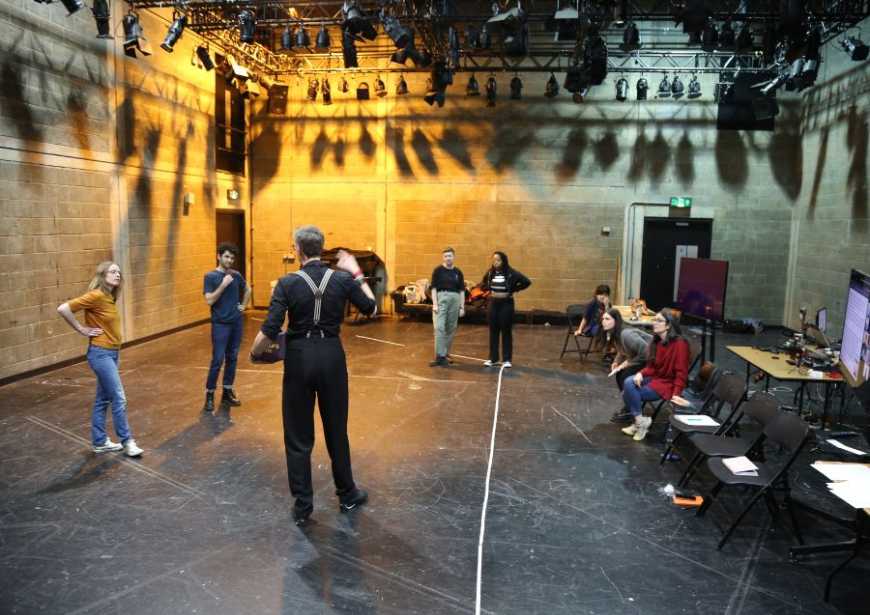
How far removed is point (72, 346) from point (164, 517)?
5273mm

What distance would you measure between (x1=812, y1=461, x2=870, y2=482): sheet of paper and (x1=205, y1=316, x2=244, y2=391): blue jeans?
493 centimetres

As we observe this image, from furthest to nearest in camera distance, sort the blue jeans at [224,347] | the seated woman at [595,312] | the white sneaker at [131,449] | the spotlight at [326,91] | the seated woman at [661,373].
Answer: the spotlight at [326,91]
the seated woman at [595,312]
the blue jeans at [224,347]
the seated woman at [661,373]
the white sneaker at [131,449]

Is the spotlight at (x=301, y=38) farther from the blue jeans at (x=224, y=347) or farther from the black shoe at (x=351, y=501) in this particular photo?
the black shoe at (x=351, y=501)

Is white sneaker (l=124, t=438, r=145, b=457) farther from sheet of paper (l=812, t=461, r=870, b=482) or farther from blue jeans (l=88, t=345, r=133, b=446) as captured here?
sheet of paper (l=812, t=461, r=870, b=482)

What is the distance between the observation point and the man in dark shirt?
8.08 metres

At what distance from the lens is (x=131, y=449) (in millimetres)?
4934

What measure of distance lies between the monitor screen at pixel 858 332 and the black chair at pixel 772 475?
2.83 ft

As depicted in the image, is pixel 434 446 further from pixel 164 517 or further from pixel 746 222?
pixel 746 222

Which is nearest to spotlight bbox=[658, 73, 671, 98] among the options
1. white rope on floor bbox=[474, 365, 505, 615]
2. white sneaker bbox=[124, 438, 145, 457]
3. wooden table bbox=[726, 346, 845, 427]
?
wooden table bbox=[726, 346, 845, 427]

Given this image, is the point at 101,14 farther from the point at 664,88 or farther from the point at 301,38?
the point at 664,88

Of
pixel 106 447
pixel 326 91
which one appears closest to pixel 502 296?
pixel 106 447

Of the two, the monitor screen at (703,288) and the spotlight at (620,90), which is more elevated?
the spotlight at (620,90)

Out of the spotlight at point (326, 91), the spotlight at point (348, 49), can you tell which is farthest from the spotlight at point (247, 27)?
the spotlight at point (326, 91)

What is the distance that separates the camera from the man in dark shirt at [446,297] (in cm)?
808
